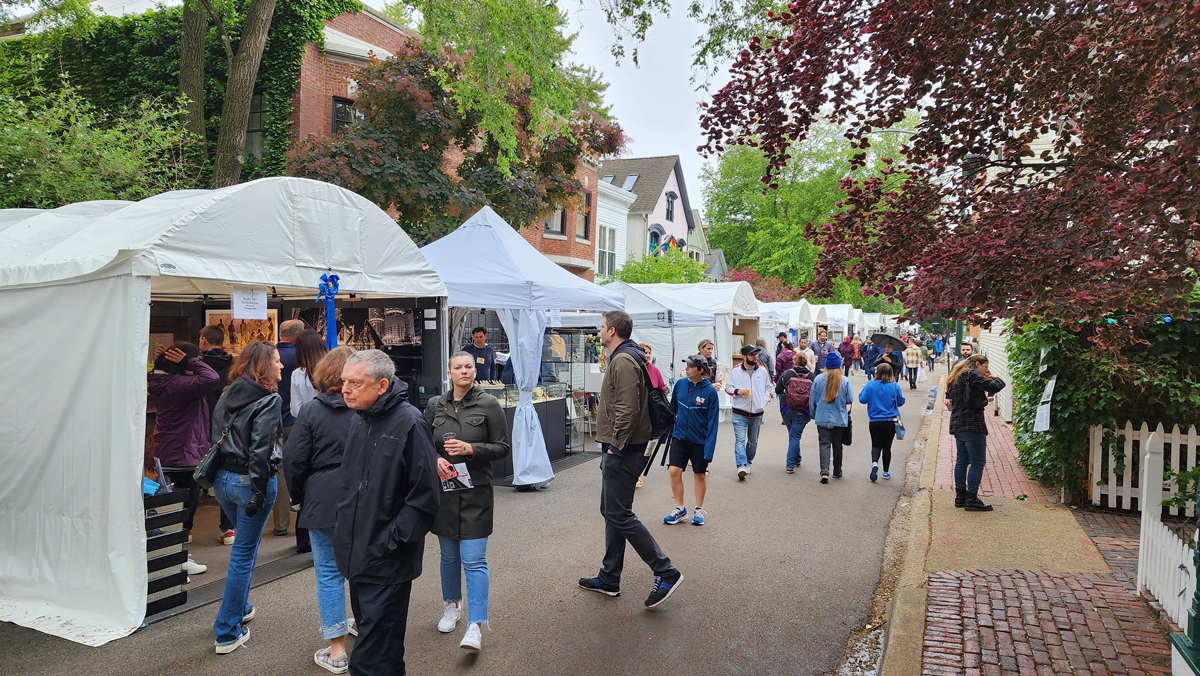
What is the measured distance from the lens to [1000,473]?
989cm

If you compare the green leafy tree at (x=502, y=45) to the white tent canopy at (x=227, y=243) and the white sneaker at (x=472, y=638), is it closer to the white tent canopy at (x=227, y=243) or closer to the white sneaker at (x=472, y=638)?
the white tent canopy at (x=227, y=243)

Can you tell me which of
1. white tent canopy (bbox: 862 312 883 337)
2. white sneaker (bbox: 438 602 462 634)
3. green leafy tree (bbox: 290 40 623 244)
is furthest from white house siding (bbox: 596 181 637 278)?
white sneaker (bbox: 438 602 462 634)

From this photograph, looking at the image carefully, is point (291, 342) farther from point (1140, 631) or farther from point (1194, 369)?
point (1194, 369)

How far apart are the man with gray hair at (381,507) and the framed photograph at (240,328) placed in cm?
627

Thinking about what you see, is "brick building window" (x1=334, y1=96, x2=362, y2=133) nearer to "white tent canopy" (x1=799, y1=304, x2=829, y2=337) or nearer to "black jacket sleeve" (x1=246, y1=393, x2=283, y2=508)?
"black jacket sleeve" (x1=246, y1=393, x2=283, y2=508)

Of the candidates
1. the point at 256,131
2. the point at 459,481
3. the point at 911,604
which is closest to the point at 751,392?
the point at 911,604

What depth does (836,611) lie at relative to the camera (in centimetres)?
514

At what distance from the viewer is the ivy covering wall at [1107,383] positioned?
735 cm

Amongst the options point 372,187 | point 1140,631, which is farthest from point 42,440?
point 372,187

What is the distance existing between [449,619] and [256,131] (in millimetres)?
15027

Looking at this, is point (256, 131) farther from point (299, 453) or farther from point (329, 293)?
point (299, 453)

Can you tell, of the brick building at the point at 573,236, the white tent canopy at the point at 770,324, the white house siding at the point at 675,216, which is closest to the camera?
the white tent canopy at the point at 770,324

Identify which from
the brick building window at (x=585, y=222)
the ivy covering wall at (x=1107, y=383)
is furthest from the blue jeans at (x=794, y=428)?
the brick building window at (x=585, y=222)

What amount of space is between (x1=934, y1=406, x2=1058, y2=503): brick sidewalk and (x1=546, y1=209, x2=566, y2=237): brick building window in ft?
55.8
